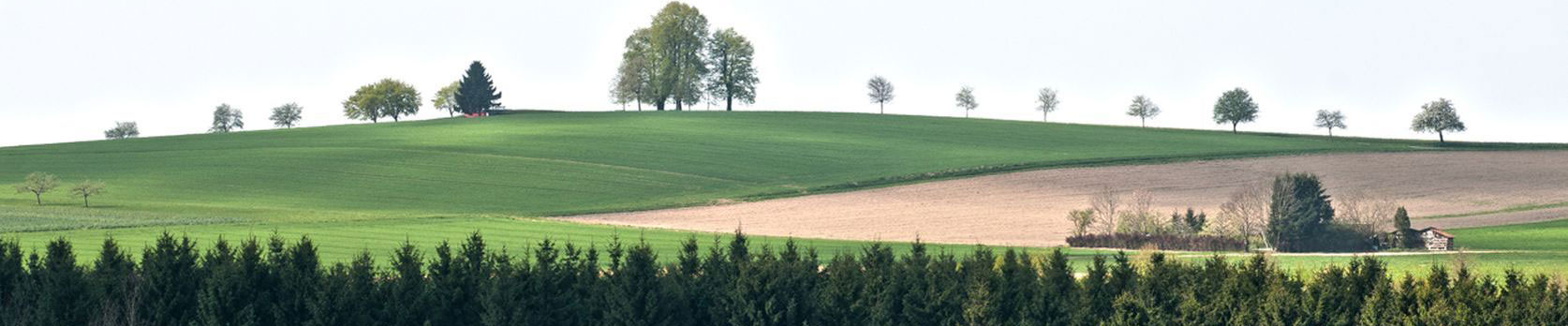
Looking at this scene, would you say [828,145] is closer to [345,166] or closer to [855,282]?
[345,166]

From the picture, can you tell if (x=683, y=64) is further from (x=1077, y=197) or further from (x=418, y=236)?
(x=418, y=236)

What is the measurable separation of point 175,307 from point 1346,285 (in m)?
26.9


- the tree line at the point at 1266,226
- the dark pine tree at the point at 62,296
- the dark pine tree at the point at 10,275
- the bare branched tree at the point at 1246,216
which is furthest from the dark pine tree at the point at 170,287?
the bare branched tree at the point at 1246,216

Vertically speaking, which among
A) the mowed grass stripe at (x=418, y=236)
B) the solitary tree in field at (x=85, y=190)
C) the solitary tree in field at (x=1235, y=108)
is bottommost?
the mowed grass stripe at (x=418, y=236)

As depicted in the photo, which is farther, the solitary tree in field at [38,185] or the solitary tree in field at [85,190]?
the solitary tree in field at [38,185]

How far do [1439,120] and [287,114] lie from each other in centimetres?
10517

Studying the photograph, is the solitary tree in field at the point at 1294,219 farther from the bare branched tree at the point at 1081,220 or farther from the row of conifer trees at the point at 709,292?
the row of conifer trees at the point at 709,292

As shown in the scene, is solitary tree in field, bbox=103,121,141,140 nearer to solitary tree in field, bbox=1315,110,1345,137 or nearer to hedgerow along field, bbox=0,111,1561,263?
hedgerow along field, bbox=0,111,1561,263

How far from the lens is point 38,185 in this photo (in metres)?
92.6

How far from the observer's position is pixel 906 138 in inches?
5089

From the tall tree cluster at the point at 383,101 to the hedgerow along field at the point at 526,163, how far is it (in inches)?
845

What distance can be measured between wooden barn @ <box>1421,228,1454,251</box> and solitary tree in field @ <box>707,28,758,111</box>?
268 ft

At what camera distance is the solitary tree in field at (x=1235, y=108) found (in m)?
146

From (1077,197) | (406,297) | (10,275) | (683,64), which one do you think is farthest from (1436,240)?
(683,64)
